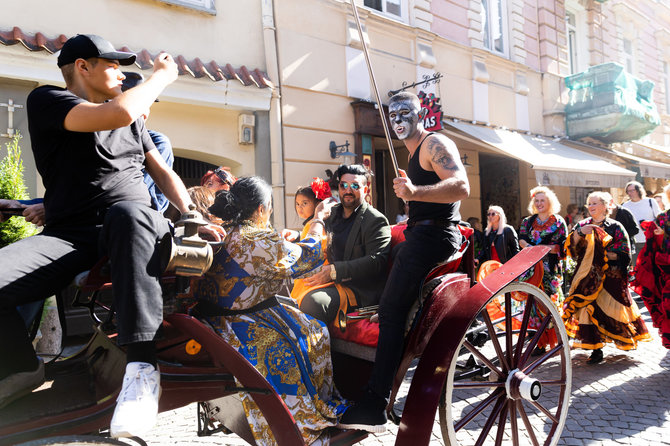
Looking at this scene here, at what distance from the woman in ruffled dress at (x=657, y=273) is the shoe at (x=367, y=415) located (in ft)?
11.8

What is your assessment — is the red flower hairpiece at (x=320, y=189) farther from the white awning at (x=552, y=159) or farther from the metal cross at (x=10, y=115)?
the white awning at (x=552, y=159)

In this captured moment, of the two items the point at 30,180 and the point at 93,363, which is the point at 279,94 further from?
the point at 93,363

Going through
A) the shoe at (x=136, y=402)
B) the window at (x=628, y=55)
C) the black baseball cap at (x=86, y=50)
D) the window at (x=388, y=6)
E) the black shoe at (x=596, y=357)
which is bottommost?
the black shoe at (x=596, y=357)

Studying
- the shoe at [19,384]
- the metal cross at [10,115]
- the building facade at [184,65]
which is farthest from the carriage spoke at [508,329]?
the metal cross at [10,115]

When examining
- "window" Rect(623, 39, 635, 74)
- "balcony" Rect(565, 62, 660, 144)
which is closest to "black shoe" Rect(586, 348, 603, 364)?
"balcony" Rect(565, 62, 660, 144)

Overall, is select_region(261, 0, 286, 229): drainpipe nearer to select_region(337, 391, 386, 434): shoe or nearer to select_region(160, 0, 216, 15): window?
select_region(160, 0, 216, 15): window

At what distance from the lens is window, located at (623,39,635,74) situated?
16625 mm

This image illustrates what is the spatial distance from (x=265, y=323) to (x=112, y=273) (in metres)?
0.72

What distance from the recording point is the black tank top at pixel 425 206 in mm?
2557

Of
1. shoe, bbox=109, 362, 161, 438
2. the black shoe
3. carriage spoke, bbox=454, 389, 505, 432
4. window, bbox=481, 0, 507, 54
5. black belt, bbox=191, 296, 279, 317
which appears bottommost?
the black shoe

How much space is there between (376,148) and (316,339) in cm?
830

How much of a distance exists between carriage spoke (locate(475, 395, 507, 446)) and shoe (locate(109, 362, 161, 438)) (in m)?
1.61

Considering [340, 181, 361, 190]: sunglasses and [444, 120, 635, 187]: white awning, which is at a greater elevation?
[444, 120, 635, 187]: white awning

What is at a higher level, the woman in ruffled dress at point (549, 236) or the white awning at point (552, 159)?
the white awning at point (552, 159)
